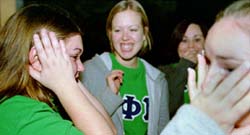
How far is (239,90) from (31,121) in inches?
23.0

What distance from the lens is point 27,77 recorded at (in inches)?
42.3

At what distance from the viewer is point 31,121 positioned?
36.2 inches

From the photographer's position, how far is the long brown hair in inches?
41.9

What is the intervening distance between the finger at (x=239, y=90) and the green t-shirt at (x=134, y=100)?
153 centimetres

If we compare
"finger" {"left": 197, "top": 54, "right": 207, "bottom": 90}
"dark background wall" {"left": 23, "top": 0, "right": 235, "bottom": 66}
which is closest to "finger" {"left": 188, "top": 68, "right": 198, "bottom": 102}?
"finger" {"left": 197, "top": 54, "right": 207, "bottom": 90}

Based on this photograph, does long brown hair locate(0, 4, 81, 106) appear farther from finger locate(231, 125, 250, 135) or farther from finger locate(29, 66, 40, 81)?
finger locate(231, 125, 250, 135)

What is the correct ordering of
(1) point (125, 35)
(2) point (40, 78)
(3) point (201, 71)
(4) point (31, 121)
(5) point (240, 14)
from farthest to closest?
(1) point (125, 35), (2) point (40, 78), (4) point (31, 121), (5) point (240, 14), (3) point (201, 71)

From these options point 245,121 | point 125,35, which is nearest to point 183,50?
point 125,35

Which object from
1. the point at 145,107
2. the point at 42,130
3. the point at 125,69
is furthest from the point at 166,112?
the point at 42,130

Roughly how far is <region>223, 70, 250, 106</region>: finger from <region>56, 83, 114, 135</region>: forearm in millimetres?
569

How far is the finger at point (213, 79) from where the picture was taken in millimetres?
505

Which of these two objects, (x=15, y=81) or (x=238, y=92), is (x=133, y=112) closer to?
(x=15, y=81)

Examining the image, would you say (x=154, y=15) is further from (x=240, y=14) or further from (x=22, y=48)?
(x=240, y=14)

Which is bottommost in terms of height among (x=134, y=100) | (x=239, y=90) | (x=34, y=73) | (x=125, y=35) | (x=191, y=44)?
(x=134, y=100)
